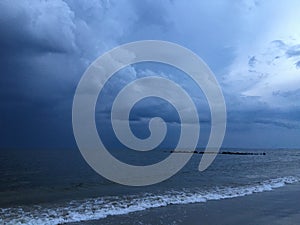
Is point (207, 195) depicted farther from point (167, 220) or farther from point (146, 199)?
point (167, 220)

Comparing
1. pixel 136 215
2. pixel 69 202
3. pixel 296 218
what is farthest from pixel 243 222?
pixel 69 202

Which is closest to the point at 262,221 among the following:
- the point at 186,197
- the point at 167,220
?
the point at 167,220

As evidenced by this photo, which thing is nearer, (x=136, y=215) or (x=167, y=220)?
(x=167, y=220)

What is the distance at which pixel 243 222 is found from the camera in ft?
41.7

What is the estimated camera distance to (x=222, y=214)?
14.4 metres

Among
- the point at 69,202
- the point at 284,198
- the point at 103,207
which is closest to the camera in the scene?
the point at 103,207

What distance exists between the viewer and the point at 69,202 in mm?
18172

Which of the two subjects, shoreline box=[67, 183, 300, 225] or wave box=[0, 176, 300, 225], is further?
wave box=[0, 176, 300, 225]

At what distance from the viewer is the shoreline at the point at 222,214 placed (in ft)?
42.6

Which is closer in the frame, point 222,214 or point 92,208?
point 222,214

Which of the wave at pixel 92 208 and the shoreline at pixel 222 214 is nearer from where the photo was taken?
the shoreline at pixel 222 214

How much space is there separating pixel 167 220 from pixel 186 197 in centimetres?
667

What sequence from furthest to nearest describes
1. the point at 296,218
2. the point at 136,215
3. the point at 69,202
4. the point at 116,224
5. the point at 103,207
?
the point at 69,202, the point at 103,207, the point at 136,215, the point at 296,218, the point at 116,224

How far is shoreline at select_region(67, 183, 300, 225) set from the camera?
13.0 m
